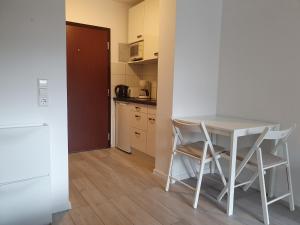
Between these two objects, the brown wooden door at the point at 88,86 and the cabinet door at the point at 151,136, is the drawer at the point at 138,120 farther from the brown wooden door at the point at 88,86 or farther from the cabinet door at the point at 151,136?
the brown wooden door at the point at 88,86

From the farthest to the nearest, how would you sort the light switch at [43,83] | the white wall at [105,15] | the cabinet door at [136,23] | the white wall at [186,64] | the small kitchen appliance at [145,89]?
1. the small kitchen appliance at [145,89]
2. the cabinet door at [136,23]
3. the white wall at [105,15]
4. the white wall at [186,64]
5. the light switch at [43,83]

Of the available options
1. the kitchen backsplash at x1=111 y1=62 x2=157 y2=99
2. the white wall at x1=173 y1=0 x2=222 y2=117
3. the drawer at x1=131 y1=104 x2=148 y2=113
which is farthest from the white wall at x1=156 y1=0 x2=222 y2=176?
the kitchen backsplash at x1=111 y1=62 x2=157 y2=99

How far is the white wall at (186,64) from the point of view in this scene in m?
2.52

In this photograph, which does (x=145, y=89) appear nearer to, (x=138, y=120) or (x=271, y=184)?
(x=138, y=120)

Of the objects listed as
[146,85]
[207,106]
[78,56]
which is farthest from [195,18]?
[78,56]

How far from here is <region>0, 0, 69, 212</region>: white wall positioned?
1644 mm

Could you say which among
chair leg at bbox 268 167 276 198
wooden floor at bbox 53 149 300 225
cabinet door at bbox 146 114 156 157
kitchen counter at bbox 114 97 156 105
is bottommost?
wooden floor at bbox 53 149 300 225

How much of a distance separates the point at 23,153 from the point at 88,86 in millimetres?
2205

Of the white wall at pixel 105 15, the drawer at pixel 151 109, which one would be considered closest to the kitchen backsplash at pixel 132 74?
the white wall at pixel 105 15

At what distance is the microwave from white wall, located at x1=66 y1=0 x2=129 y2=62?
22 centimetres

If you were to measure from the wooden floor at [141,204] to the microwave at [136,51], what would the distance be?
176 centimetres

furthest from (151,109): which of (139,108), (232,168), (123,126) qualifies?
(232,168)

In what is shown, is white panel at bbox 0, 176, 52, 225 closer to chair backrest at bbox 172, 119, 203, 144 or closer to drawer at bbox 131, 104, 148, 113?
chair backrest at bbox 172, 119, 203, 144

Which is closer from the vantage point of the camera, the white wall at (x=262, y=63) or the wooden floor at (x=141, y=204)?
the wooden floor at (x=141, y=204)
